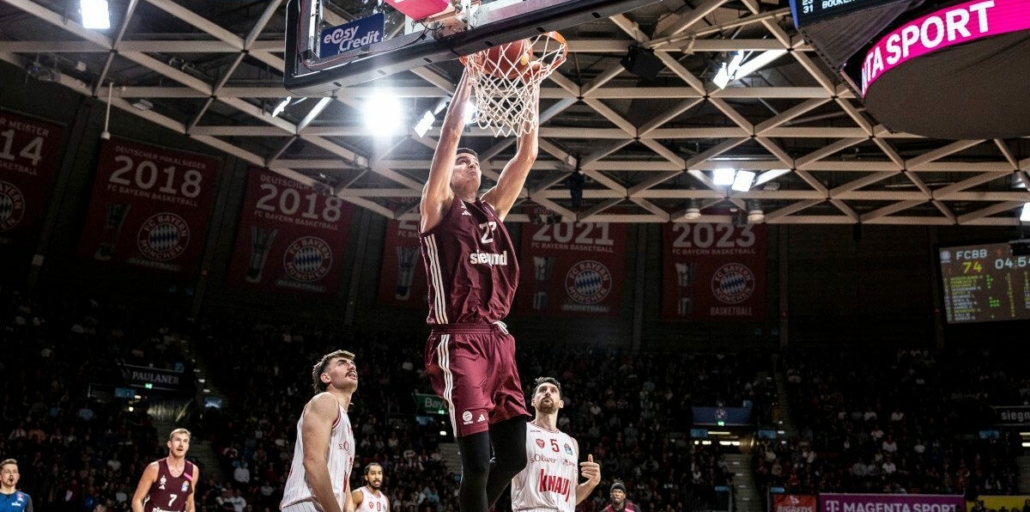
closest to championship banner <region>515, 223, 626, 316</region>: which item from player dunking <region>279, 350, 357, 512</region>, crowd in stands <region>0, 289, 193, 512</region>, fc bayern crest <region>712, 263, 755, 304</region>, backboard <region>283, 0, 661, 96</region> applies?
fc bayern crest <region>712, 263, 755, 304</region>

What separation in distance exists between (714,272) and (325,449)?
29.6 meters

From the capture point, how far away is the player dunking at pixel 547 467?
7289mm

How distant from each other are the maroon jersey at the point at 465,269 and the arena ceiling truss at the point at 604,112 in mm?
11809

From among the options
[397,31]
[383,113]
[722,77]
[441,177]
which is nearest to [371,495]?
[397,31]

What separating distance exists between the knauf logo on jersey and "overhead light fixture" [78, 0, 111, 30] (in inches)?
414

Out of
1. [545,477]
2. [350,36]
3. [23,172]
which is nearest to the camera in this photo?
[350,36]

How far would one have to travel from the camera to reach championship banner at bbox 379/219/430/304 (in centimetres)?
3294

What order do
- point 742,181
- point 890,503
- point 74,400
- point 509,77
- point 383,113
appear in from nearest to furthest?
point 509,77 → point 383,113 → point 74,400 → point 890,503 → point 742,181

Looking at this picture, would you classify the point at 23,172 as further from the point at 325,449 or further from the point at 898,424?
the point at 325,449

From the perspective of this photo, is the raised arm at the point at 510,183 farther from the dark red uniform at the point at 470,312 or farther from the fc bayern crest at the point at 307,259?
the fc bayern crest at the point at 307,259

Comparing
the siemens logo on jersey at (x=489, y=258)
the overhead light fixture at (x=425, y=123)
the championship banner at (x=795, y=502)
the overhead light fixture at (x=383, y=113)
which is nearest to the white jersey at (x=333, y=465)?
the siemens logo on jersey at (x=489, y=258)

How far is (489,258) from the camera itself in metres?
5.29

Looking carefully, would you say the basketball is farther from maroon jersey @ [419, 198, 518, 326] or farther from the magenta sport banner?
the magenta sport banner

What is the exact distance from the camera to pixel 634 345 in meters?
34.8
